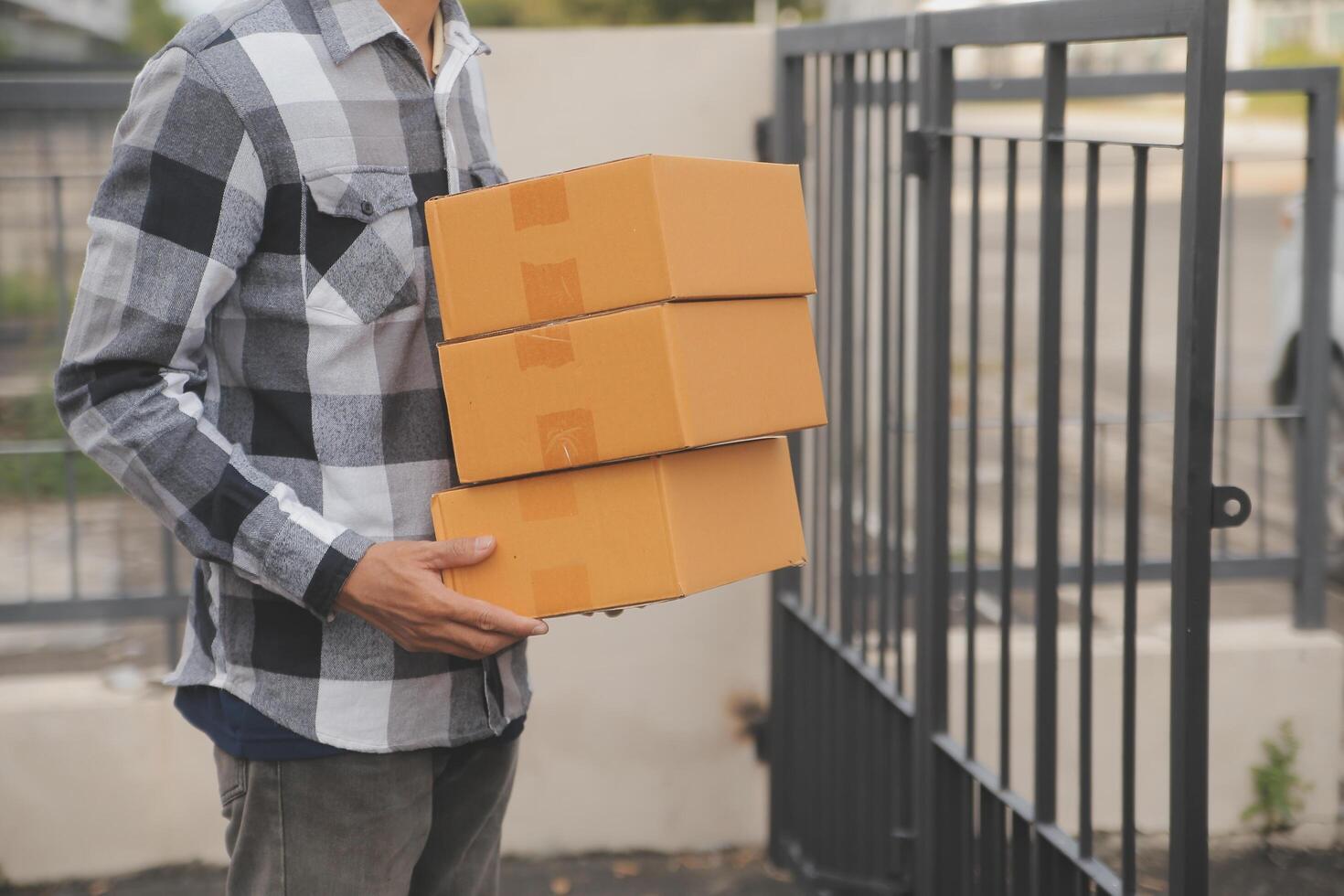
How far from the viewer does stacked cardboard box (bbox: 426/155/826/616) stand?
1.66 m

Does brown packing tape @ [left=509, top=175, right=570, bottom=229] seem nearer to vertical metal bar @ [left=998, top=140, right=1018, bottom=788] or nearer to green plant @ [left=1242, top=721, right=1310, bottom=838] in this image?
vertical metal bar @ [left=998, top=140, right=1018, bottom=788]

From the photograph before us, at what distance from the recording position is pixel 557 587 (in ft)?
5.60

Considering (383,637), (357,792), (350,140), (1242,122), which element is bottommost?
(357,792)

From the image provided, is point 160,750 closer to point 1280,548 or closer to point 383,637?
point 383,637

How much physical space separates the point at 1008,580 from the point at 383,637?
103cm

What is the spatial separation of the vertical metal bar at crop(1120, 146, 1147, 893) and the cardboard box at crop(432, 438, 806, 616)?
57cm

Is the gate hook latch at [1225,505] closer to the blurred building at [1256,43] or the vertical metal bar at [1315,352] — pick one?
the vertical metal bar at [1315,352]

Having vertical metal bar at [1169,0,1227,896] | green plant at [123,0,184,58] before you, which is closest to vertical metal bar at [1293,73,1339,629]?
vertical metal bar at [1169,0,1227,896]

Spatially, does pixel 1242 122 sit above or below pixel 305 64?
above

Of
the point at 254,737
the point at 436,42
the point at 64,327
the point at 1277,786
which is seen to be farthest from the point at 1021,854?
the point at 64,327

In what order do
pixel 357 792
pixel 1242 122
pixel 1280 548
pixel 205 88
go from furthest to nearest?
pixel 1242 122 → pixel 1280 548 → pixel 357 792 → pixel 205 88

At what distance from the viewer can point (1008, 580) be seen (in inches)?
92.0

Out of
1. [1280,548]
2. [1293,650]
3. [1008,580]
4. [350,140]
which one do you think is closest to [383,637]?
[350,140]

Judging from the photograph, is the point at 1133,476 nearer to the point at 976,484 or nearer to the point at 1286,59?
the point at 976,484
